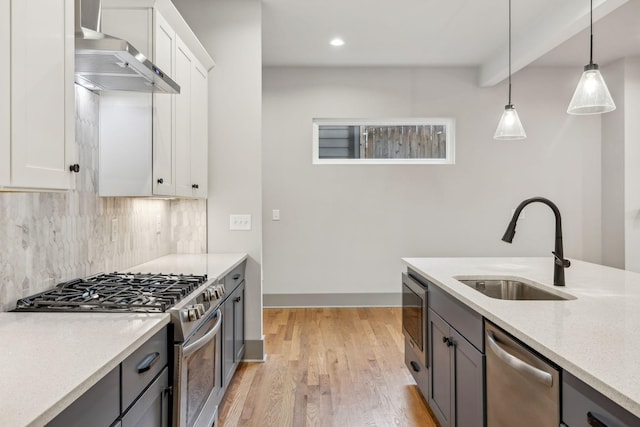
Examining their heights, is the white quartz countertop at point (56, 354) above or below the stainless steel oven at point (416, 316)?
above

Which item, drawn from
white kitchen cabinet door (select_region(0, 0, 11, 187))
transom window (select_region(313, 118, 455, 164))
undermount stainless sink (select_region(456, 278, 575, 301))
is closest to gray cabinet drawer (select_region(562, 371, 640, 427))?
undermount stainless sink (select_region(456, 278, 575, 301))

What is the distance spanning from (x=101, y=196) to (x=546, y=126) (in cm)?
485

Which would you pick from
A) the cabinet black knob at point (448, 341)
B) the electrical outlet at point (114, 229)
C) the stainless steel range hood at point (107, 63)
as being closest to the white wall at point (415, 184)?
the electrical outlet at point (114, 229)

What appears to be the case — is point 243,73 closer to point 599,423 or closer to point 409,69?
point 409,69

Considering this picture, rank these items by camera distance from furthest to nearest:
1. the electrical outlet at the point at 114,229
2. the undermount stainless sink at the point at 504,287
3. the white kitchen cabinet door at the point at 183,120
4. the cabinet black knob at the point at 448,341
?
the white kitchen cabinet door at the point at 183,120 < the electrical outlet at the point at 114,229 < the undermount stainless sink at the point at 504,287 < the cabinet black knob at the point at 448,341

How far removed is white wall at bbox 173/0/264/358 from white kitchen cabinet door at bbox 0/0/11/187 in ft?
7.07

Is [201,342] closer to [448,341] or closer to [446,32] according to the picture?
[448,341]

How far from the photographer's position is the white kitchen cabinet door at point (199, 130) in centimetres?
287

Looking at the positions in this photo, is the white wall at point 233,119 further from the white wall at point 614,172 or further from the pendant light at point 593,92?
the white wall at point 614,172

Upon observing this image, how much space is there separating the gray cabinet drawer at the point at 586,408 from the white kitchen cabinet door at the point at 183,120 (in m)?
2.21

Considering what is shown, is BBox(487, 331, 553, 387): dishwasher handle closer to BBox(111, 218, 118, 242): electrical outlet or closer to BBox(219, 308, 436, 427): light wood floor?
BBox(219, 308, 436, 427): light wood floor

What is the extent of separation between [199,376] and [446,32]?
3.64m

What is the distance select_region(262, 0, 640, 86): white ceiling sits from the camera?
3295 mm

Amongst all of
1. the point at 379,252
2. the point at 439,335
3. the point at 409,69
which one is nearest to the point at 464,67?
the point at 409,69
